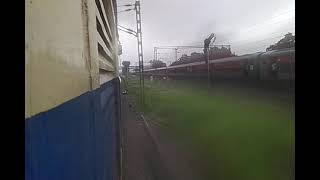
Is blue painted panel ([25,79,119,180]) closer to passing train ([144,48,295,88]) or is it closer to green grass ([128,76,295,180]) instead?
green grass ([128,76,295,180])

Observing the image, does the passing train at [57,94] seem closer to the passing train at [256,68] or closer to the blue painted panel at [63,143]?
the blue painted panel at [63,143]

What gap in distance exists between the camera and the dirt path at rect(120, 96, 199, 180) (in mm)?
8319

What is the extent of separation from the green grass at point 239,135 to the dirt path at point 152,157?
0.39 meters

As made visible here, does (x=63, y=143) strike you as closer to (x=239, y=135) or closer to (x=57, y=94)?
(x=57, y=94)

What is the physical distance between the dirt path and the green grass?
1.29 feet

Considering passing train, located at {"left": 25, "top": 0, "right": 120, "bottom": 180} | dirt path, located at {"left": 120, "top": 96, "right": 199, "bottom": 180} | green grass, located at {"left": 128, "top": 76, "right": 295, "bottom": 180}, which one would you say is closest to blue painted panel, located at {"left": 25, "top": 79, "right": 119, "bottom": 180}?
passing train, located at {"left": 25, "top": 0, "right": 120, "bottom": 180}

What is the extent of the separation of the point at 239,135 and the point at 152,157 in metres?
2.03

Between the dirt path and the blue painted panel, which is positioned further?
the dirt path

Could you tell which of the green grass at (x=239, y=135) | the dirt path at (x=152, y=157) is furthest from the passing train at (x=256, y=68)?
the dirt path at (x=152, y=157)

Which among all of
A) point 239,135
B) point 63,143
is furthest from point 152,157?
point 63,143

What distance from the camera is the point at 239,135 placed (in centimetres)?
973
